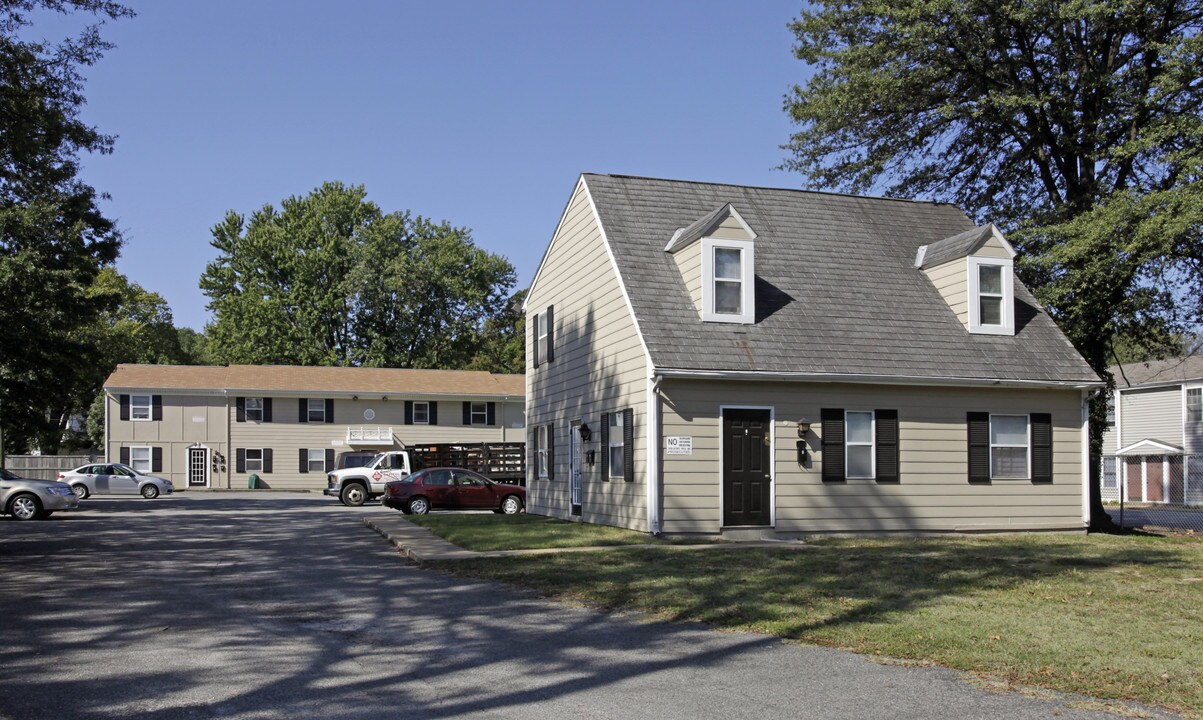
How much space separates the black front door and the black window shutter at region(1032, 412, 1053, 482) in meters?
5.97

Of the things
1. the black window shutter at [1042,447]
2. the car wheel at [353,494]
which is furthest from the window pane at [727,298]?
the car wheel at [353,494]

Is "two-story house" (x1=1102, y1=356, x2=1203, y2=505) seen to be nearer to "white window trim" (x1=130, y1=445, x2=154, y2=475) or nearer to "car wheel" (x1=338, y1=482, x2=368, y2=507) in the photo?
"car wheel" (x1=338, y1=482, x2=368, y2=507)

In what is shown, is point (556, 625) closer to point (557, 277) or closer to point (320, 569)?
point (320, 569)

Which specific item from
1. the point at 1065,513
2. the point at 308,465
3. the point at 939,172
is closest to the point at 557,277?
the point at 939,172

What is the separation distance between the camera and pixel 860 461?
20.1 metres

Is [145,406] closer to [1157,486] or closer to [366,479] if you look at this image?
[366,479]

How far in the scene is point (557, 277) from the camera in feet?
82.0

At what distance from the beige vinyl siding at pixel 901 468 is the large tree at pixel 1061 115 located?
90.6 inches

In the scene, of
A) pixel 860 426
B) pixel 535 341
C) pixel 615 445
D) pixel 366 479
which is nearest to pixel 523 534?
pixel 615 445

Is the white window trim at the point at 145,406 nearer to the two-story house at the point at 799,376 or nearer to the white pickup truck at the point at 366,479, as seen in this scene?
the white pickup truck at the point at 366,479

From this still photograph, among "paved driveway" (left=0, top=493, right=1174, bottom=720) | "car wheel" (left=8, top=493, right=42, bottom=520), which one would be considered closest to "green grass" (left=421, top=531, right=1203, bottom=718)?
"paved driveway" (left=0, top=493, right=1174, bottom=720)

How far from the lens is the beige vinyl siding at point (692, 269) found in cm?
1994

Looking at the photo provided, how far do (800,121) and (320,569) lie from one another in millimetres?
17016

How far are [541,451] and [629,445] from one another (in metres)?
6.71
